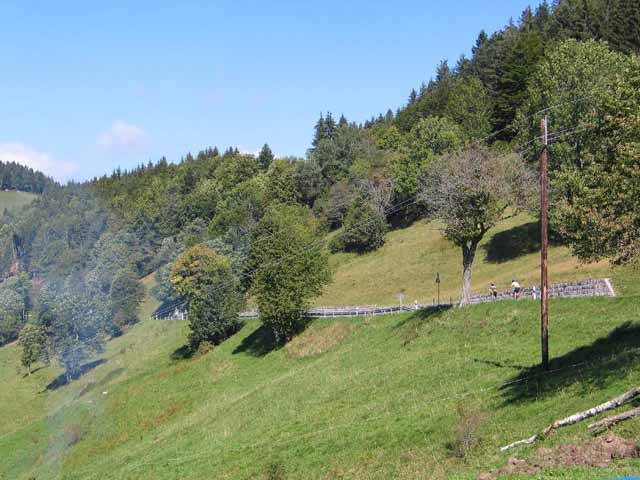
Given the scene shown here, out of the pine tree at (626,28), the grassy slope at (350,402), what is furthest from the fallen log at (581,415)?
the pine tree at (626,28)

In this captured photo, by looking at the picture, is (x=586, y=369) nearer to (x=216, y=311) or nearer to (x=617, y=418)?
(x=617, y=418)

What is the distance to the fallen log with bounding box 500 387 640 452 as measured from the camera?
2130 cm

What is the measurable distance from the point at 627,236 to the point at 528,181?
26.8 meters

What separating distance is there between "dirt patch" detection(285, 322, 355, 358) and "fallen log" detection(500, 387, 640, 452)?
1425 inches

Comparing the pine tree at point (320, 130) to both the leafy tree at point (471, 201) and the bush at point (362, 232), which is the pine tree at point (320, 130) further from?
the leafy tree at point (471, 201)

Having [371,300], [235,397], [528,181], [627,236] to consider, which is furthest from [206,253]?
[627,236]

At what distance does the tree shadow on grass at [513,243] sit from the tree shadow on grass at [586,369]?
38.3 metres

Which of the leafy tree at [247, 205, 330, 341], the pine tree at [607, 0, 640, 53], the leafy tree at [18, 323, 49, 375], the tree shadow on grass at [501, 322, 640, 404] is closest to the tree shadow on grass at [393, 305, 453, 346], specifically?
the leafy tree at [247, 205, 330, 341]

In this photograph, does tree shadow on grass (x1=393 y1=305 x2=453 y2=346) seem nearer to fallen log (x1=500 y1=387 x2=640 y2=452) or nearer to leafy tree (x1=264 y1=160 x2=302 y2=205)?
fallen log (x1=500 y1=387 x2=640 y2=452)

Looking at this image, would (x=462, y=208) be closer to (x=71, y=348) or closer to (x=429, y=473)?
(x=429, y=473)

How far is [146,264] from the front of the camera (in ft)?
433

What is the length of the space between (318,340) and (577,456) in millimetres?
42485

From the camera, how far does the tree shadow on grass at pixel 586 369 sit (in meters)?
26.0

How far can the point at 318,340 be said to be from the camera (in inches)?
2372
